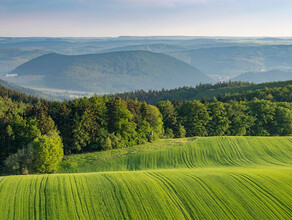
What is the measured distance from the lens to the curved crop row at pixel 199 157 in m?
63.0

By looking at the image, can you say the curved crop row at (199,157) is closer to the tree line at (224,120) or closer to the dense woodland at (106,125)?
the dense woodland at (106,125)

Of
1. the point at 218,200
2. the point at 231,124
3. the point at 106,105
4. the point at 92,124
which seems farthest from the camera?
the point at 231,124

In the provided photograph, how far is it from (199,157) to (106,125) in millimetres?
24539

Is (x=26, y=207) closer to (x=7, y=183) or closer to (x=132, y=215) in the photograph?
(x=7, y=183)

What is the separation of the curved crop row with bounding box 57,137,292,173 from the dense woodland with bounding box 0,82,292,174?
5.58 metres

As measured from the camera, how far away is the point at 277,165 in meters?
61.4

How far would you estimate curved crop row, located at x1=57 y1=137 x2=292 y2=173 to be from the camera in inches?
2479

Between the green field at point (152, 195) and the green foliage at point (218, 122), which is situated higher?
the green field at point (152, 195)

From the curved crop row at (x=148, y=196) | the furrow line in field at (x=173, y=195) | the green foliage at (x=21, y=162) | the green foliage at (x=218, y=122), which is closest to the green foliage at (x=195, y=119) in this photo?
the green foliage at (x=218, y=122)

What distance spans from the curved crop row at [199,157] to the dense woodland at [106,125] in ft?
18.3

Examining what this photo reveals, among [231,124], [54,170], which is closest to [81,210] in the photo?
[54,170]

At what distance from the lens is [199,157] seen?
6731cm

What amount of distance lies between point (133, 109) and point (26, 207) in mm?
50316

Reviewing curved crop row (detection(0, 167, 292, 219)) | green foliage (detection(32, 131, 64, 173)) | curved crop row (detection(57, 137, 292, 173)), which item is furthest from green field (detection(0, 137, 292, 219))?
curved crop row (detection(57, 137, 292, 173))
